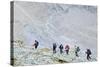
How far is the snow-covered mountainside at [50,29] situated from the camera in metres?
2.22

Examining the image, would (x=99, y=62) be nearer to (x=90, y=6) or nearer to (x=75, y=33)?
(x=75, y=33)

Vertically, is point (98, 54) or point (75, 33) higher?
point (75, 33)

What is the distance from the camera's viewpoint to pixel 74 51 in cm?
246

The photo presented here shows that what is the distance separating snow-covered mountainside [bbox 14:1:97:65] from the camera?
222cm

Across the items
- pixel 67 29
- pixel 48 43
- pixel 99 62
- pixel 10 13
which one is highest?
pixel 10 13

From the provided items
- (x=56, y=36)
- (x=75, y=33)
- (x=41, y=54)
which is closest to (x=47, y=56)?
(x=41, y=54)

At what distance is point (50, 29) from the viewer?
92.6 inches

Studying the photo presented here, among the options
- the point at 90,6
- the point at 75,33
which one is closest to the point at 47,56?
the point at 75,33

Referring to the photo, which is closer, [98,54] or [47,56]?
[47,56]

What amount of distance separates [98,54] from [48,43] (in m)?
0.68

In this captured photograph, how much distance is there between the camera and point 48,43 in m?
2.35
